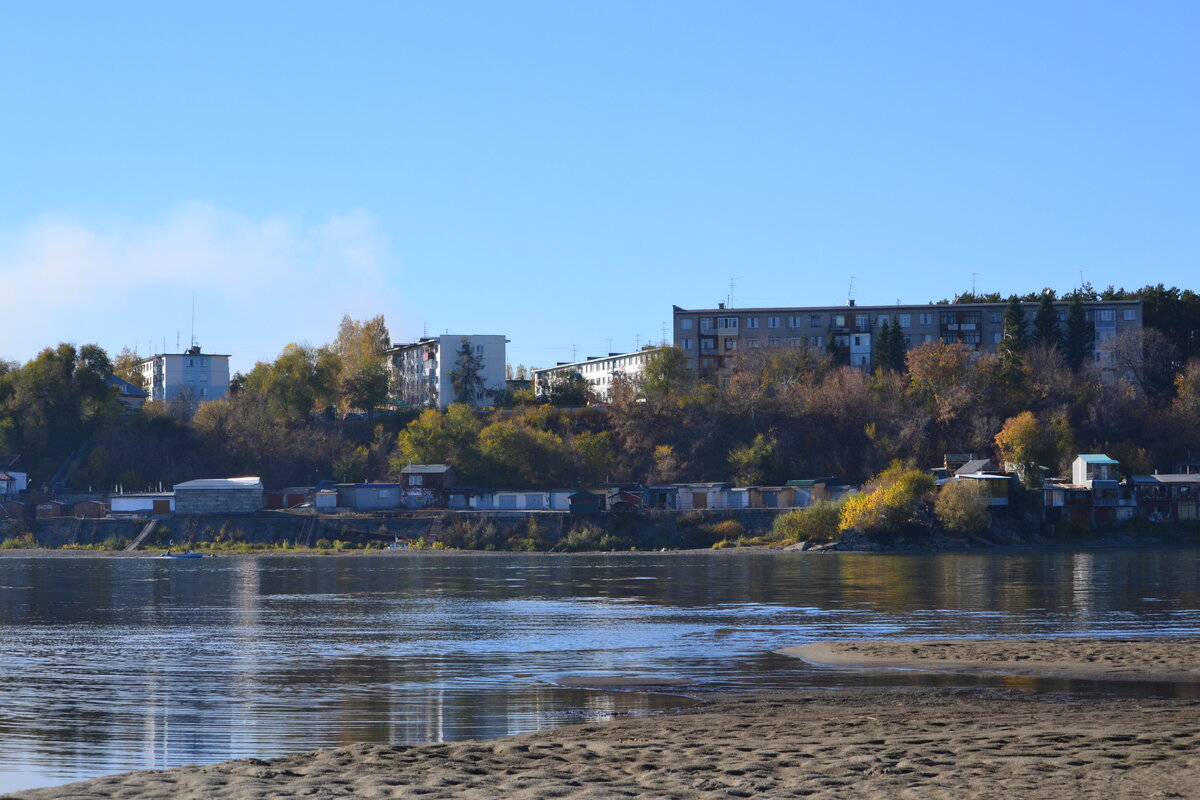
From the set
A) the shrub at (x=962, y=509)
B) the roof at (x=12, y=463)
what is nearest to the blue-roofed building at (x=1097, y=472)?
the shrub at (x=962, y=509)

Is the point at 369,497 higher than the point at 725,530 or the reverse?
higher

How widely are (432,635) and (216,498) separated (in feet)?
278

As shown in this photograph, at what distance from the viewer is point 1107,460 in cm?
11600

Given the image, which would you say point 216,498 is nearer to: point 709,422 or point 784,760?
point 709,422

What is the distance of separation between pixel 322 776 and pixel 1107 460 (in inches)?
4278

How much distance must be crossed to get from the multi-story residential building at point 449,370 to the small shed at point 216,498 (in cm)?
4149

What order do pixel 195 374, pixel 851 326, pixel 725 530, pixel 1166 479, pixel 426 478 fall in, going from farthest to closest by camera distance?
pixel 195 374 < pixel 851 326 < pixel 426 478 < pixel 1166 479 < pixel 725 530

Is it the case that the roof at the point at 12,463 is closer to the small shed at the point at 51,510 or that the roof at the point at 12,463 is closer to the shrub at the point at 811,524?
the small shed at the point at 51,510

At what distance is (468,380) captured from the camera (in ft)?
535

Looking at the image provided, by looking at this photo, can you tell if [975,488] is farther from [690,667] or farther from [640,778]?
[640,778]

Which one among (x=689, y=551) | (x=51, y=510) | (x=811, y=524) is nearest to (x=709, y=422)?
(x=689, y=551)

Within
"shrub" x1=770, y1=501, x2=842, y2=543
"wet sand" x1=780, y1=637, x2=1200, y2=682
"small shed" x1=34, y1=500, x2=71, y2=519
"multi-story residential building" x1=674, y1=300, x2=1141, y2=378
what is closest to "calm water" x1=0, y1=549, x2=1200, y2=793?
"wet sand" x1=780, y1=637, x2=1200, y2=682

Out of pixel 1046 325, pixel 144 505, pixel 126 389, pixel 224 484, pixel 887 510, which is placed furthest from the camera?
pixel 126 389

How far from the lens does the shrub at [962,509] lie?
106750 millimetres
